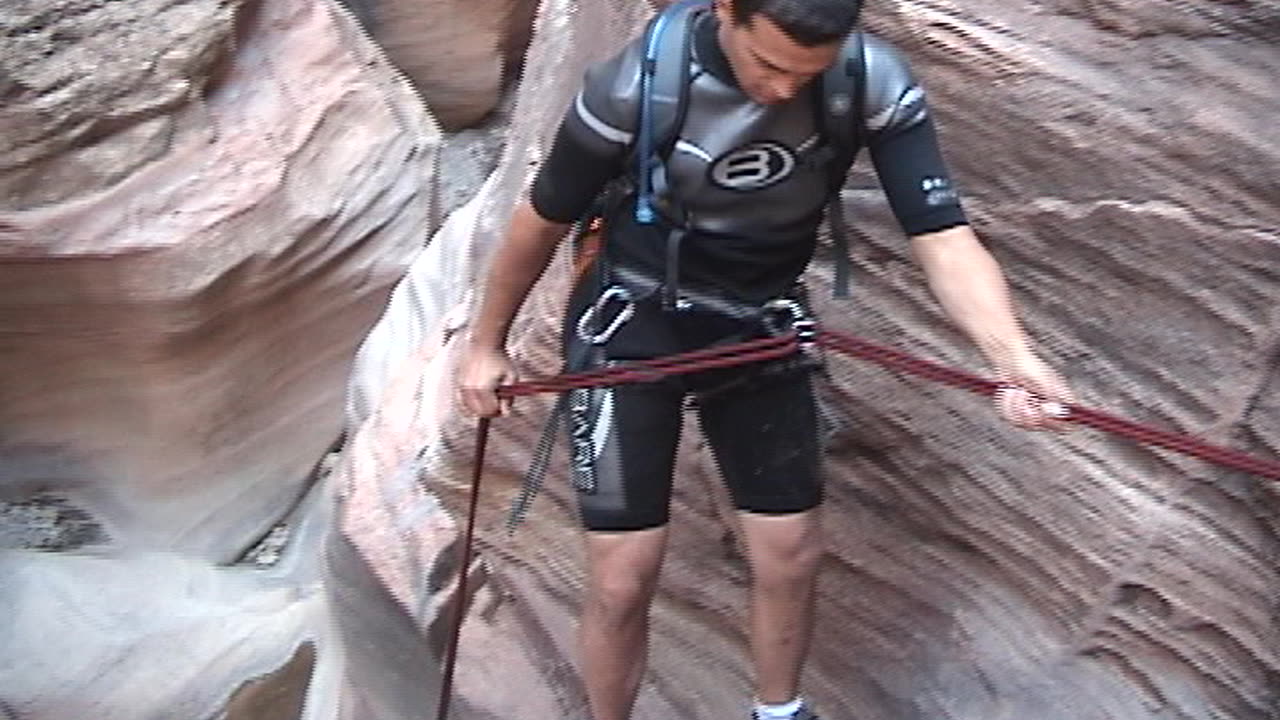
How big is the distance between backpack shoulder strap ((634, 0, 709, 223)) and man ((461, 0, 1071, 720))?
0.01 meters

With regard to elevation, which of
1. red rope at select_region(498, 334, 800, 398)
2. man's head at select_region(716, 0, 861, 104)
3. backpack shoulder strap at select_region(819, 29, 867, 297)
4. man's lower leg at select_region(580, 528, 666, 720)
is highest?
man's head at select_region(716, 0, 861, 104)

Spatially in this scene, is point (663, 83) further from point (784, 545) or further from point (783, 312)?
point (784, 545)

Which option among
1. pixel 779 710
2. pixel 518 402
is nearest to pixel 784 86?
pixel 779 710

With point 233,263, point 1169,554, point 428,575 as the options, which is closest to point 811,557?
point 1169,554

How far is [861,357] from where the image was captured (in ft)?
7.12

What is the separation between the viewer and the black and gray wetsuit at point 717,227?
2047 mm

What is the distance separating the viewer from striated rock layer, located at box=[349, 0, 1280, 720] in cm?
233

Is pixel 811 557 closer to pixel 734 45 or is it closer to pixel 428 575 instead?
pixel 734 45

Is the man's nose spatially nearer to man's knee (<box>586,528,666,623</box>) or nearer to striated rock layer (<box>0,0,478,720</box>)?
man's knee (<box>586,528,666,623</box>)

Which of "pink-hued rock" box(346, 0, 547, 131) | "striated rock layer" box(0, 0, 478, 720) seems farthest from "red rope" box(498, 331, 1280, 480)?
"pink-hued rock" box(346, 0, 547, 131)

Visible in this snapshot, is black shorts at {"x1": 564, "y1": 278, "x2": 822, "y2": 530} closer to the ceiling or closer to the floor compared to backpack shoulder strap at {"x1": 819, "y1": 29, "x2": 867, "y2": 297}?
closer to the floor

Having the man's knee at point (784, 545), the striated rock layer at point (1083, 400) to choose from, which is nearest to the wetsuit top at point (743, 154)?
the man's knee at point (784, 545)

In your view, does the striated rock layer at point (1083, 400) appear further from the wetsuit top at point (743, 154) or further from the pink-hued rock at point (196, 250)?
the pink-hued rock at point (196, 250)

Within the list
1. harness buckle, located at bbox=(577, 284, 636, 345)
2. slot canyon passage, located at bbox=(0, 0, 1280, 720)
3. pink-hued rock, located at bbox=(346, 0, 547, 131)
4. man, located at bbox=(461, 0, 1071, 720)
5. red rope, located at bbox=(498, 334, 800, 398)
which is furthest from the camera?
pink-hued rock, located at bbox=(346, 0, 547, 131)
